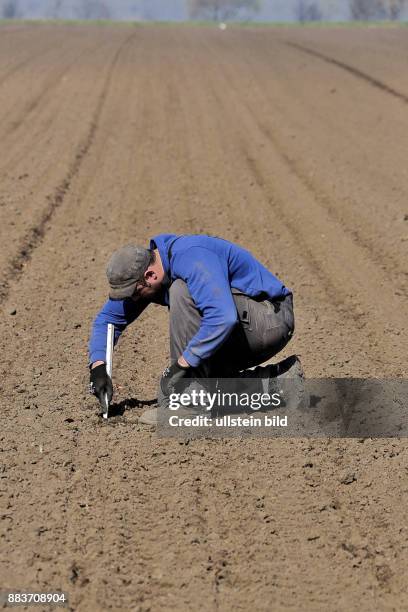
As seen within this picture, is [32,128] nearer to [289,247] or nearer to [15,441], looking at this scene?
[289,247]

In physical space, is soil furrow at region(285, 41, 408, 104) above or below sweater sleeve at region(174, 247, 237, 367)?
below

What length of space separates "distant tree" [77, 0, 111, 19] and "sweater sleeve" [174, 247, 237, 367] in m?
164

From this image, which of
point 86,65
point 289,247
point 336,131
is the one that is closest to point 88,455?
point 289,247

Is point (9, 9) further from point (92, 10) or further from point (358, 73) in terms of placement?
point (358, 73)

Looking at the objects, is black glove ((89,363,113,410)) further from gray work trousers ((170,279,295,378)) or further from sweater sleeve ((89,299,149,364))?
gray work trousers ((170,279,295,378))

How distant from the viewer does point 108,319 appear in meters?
5.95

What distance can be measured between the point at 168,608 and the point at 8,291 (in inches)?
229

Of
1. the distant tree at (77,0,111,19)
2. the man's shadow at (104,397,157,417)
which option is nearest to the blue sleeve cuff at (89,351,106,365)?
the man's shadow at (104,397,157,417)

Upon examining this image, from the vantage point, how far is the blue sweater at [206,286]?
524 centimetres

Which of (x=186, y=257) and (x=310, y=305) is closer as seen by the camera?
(x=186, y=257)

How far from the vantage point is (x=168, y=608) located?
399cm

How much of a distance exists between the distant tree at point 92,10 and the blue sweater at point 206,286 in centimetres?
16333

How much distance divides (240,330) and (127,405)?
1.10m

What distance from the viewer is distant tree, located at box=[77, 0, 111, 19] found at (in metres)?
159
